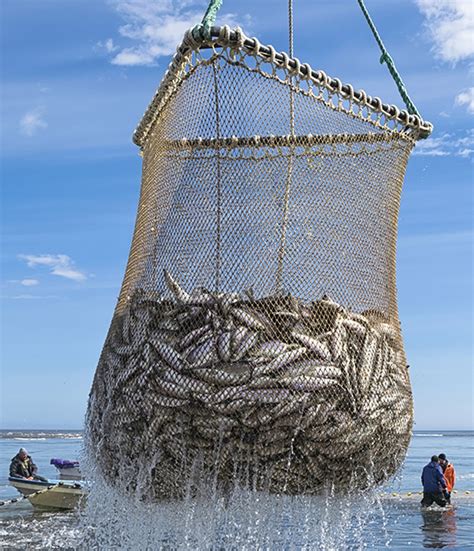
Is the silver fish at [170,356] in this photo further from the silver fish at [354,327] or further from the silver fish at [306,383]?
the silver fish at [354,327]

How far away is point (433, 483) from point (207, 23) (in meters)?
17.0

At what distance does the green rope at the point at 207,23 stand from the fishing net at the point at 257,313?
0.25ft

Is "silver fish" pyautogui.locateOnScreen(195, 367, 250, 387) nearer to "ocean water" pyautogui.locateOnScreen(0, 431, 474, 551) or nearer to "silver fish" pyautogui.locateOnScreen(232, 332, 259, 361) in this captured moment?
"silver fish" pyautogui.locateOnScreen(232, 332, 259, 361)

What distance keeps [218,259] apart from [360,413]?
156 cm

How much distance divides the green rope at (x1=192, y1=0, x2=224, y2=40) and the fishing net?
76 millimetres

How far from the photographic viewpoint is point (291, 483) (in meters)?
5.92

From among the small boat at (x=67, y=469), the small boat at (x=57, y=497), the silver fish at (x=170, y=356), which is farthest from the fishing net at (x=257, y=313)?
the small boat at (x=67, y=469)

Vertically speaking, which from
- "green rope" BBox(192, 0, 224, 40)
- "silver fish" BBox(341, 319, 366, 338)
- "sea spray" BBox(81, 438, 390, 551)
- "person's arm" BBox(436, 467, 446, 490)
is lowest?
"person's arm" BBox(436, 467, 446, 490)

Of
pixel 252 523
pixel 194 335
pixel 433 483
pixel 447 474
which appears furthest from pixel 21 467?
pixel 194 335

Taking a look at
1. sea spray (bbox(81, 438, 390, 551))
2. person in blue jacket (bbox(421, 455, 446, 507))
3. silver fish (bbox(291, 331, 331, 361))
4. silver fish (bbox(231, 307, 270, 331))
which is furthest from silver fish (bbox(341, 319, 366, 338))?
person in blue jacket (bbox(421, 455, 446, 507))

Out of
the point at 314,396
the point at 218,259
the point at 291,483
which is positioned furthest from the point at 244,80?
the point at 291,483

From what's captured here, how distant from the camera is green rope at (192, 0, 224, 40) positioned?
566cm

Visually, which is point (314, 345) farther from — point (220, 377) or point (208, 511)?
point (208, 511)

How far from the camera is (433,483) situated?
20359mm
